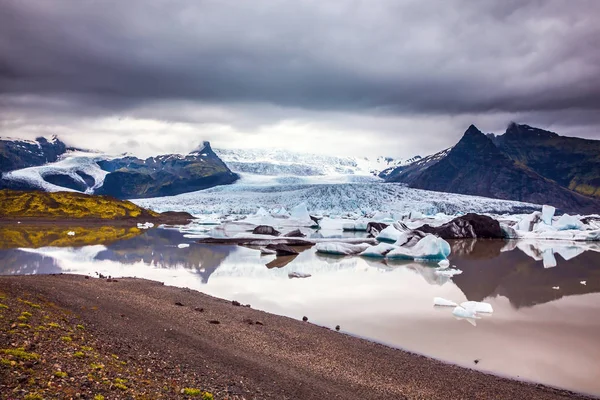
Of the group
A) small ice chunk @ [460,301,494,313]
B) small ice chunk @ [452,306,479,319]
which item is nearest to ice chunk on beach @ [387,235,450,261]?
small ice chunk @ [460,301,494,313]

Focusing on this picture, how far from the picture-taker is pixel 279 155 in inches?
7864

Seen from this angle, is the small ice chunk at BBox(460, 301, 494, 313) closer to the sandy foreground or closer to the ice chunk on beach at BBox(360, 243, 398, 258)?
the sandy foreground

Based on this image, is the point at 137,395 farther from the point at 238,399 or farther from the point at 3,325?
the point at 3,325

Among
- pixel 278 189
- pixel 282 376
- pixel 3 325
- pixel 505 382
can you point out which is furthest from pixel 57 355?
pixel 278 189

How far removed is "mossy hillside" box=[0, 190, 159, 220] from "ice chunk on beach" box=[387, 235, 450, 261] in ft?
156

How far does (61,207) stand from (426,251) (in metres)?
54.0

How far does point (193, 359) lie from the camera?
809 cm

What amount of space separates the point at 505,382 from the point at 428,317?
524 cm

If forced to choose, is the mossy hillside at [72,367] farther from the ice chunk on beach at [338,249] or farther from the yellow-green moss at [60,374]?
the ice chunk on beach at [338,249]

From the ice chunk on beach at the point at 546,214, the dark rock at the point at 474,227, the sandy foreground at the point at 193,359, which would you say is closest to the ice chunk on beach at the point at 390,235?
the dark rock at the point at 474,227

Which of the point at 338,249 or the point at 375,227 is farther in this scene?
the point at 375,227

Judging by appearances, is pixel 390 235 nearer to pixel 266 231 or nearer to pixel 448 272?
pixel 266 231

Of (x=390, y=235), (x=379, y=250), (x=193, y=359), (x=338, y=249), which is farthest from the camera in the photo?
(x=390, y=235)

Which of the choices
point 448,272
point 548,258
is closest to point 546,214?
point 548,258
